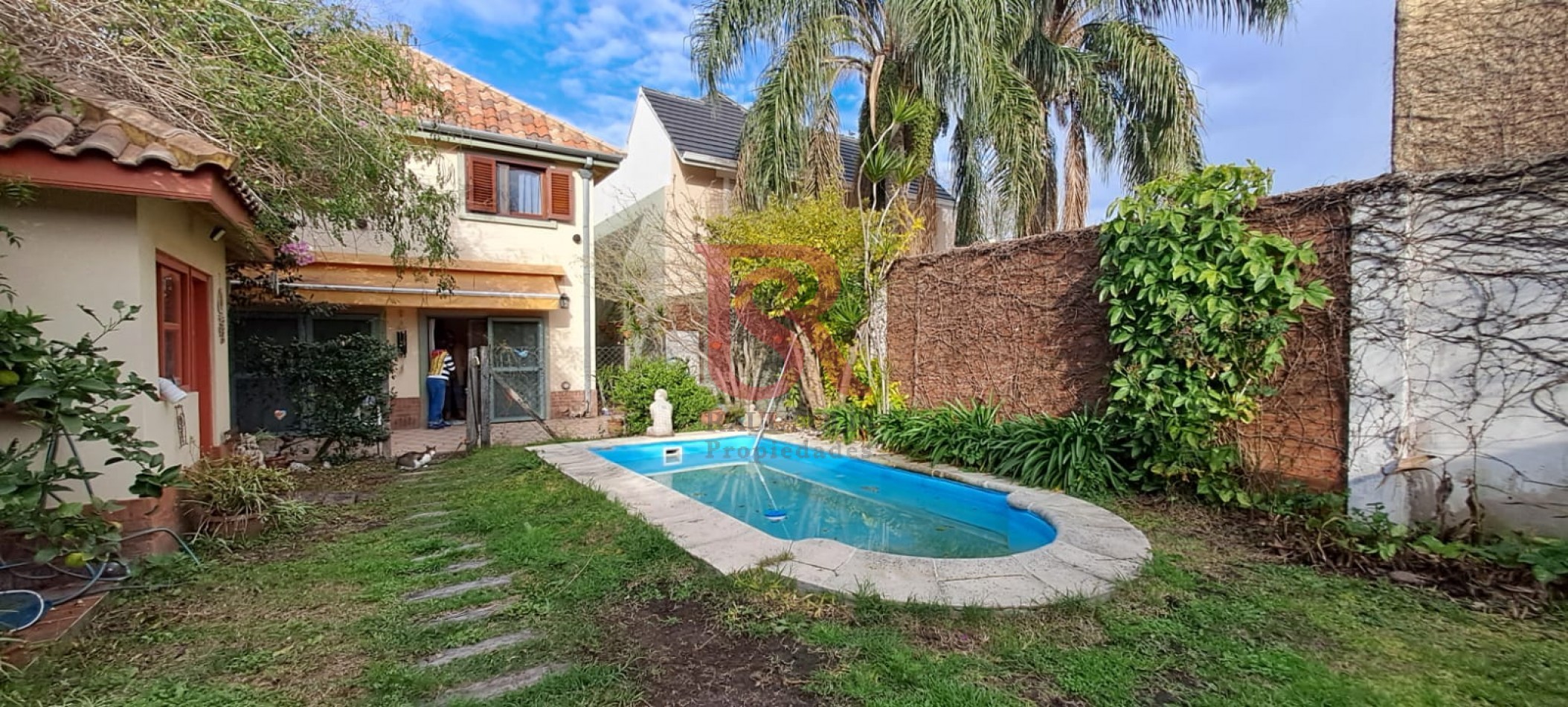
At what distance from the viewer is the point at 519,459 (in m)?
9.47

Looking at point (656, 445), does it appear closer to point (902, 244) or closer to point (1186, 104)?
point (902, 244)

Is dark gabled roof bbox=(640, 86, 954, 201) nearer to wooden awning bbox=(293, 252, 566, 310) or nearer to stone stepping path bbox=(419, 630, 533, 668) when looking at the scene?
wooden awning bbox=(293, 252, 566, 310)

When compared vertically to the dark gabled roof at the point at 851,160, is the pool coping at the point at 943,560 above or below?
below

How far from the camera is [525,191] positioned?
14.1 m

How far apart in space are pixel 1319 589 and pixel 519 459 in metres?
9.29

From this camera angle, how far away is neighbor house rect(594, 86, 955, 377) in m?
14.5

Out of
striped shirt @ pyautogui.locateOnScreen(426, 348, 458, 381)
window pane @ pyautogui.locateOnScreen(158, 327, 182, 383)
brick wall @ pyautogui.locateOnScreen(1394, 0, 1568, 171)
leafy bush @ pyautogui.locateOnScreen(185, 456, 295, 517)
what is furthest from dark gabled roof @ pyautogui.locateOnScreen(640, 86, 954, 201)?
leafy bush @ pyautogui.locateOnScreen(185, 456, 295, 517)

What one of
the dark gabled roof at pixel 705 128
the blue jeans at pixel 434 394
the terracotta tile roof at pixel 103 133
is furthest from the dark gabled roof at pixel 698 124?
the terracotta tile roof at pixel 103 133

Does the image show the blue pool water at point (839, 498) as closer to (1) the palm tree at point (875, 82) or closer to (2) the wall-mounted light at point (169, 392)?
(2) the wall-mounted light at point (169, 392)

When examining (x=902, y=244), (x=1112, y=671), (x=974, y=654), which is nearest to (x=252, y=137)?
(x=974, y=654)

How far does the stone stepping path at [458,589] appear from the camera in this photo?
14.8 ft

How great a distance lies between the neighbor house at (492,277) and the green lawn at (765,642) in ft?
25.4

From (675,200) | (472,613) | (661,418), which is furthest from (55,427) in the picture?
(675,200)

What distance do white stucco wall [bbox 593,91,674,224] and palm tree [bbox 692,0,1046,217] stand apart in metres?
4.48
